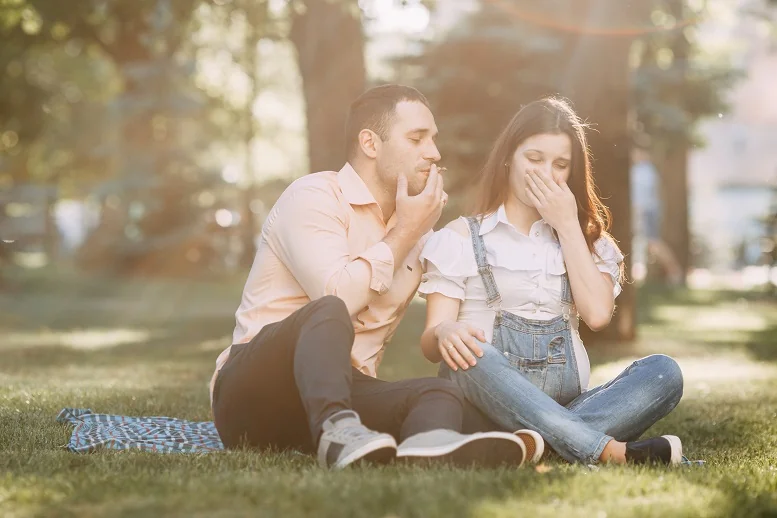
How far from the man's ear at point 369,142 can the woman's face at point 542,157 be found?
2.06 ft

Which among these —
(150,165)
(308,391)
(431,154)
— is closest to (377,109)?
(431,154)

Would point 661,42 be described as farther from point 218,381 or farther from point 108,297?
point 218,381

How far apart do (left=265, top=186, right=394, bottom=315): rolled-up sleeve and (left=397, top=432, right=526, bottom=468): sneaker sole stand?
780mm

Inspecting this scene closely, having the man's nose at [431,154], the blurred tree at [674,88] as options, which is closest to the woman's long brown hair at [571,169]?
the man's nose at [431,154]

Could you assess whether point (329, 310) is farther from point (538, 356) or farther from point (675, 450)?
point (675, 450)

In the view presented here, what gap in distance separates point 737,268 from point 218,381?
33.6 m

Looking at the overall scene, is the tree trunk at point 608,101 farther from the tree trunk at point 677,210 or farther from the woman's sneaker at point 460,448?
the tree trunk at point 677,210

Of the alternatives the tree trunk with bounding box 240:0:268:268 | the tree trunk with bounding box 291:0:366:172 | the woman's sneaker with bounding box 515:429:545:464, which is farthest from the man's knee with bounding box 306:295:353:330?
the tree trunk with bounding box 240:0:268:268

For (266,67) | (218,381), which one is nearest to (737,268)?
(266,67)

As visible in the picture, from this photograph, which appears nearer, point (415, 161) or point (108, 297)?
point (415, 161)

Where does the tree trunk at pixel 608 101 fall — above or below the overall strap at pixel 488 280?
above

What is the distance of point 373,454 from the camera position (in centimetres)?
374

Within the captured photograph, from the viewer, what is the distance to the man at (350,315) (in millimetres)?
3869

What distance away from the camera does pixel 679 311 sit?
17.2 m
